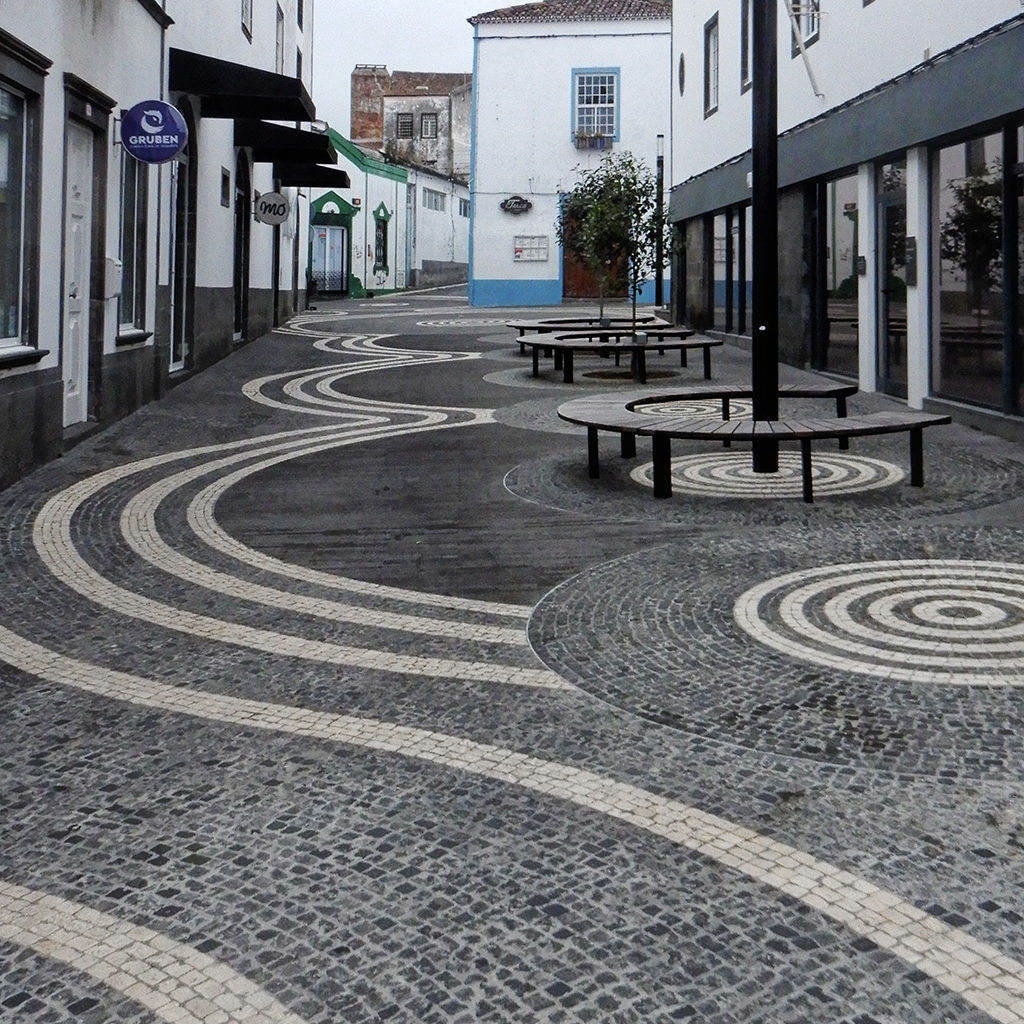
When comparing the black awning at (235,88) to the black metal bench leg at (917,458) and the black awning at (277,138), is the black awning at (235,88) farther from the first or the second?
the black metal bench leg at (917,458)

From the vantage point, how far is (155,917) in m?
3.25

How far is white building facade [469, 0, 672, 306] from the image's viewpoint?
141ft

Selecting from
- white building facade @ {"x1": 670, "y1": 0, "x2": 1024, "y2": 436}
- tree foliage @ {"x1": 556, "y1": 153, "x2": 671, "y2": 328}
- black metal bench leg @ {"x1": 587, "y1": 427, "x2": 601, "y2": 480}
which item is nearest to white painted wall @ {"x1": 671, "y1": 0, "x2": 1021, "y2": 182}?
white building facade @ {"x1": 670, "y1": 0, "x2": 1024, "y2": 436}

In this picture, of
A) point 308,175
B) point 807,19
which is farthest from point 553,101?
point 807,19

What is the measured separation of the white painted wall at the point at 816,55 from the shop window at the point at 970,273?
1102 millimetres

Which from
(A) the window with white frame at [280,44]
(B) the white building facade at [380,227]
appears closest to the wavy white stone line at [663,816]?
(A) the window with white frame at [280,44]

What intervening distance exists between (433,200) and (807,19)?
53.9 metres

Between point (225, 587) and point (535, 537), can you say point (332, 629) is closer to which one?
point (225, 587)

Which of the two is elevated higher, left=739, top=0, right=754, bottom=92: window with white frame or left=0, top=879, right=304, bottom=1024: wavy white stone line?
left=739, top=0, right=754, bottom=92: window with white frame

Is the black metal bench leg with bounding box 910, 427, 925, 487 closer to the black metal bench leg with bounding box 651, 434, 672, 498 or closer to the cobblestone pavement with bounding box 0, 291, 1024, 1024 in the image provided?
the cobblestone pavement with bounding box 0, 291, 1024, 1024

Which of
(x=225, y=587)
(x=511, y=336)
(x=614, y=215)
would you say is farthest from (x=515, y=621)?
(x=511, y=336)

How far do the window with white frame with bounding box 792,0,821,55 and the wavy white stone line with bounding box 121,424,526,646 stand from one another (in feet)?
35.7

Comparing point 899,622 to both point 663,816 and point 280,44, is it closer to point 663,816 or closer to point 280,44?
point 663,816

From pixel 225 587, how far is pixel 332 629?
3.23 ft
